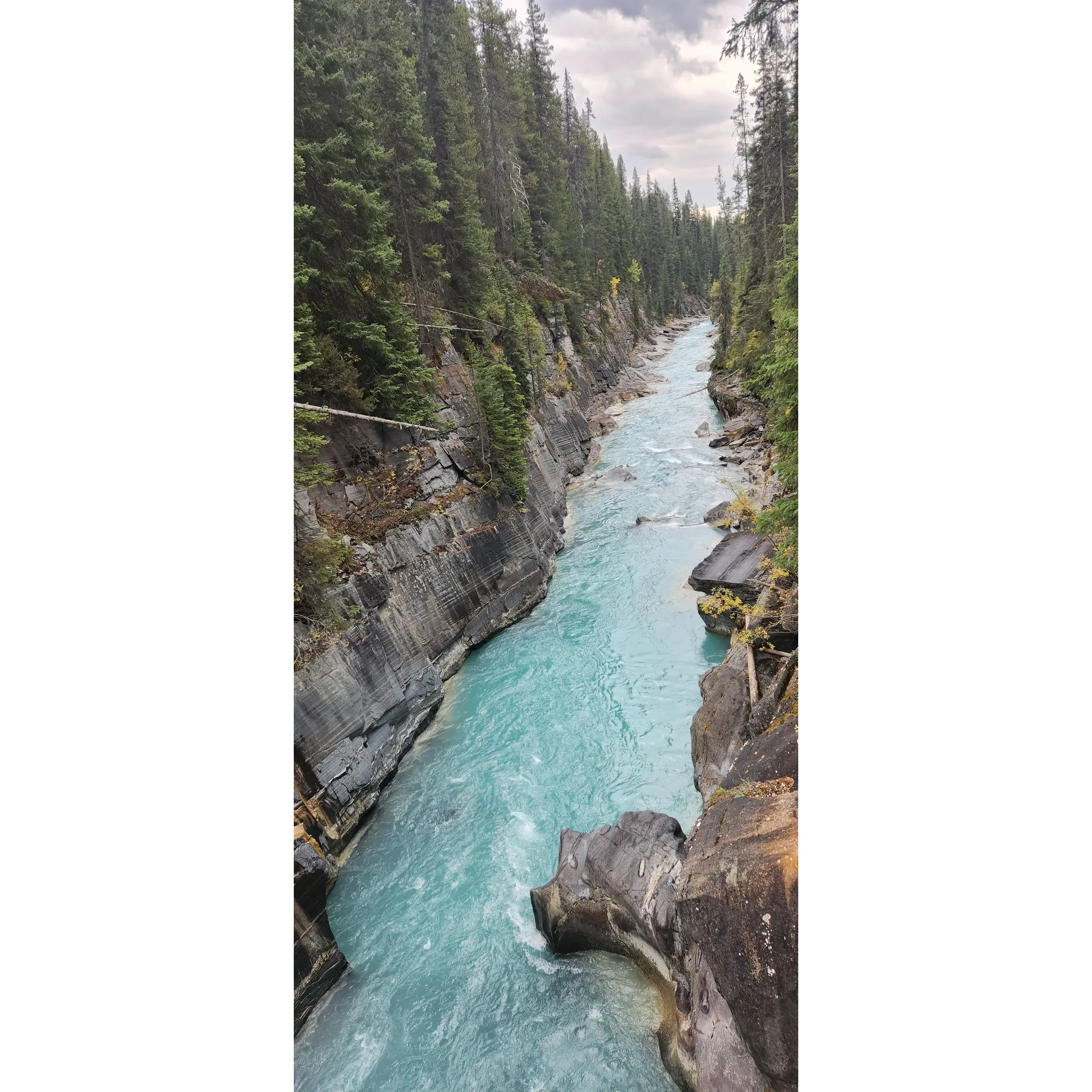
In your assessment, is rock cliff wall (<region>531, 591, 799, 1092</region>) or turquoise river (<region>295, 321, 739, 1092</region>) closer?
rock cliff wall (<region>531, 591, 799, 1092</region>)

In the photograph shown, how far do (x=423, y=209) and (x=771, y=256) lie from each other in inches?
560

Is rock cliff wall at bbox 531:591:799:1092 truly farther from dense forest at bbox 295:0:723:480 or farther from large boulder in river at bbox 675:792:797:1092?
dense forest at bbox 295:0:723:480

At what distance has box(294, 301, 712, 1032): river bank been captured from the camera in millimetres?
9867

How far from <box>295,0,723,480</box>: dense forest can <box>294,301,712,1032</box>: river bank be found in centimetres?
118

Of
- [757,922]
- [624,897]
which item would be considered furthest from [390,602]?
[757,922]

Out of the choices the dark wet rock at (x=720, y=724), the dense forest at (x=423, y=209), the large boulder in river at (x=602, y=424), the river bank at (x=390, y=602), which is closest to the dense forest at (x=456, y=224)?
the dense forest at (x=423, y=209)

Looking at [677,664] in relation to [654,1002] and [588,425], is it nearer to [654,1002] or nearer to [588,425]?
[654,1002]

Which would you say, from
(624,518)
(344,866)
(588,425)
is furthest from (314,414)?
(588,425)

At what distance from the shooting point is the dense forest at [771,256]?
31.0 feet

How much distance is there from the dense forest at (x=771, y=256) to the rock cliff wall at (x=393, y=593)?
7880mm

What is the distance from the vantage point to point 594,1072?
22.5 feet

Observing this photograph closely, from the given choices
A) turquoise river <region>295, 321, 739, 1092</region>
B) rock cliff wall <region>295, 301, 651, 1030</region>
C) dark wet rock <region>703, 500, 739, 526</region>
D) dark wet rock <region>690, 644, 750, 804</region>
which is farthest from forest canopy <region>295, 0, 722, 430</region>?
dark wet rock <region>690, 644, 750, 804</region>

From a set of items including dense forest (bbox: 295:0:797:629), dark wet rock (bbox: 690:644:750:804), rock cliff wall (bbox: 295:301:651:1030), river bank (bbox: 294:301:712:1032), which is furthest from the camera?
dense forest (bbox: 295:0:797:629)

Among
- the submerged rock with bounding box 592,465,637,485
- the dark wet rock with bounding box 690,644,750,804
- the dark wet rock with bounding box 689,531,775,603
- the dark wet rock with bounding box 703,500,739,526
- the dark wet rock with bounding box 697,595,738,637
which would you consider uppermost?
the submerged rock with bounding box 592,465,637,485
